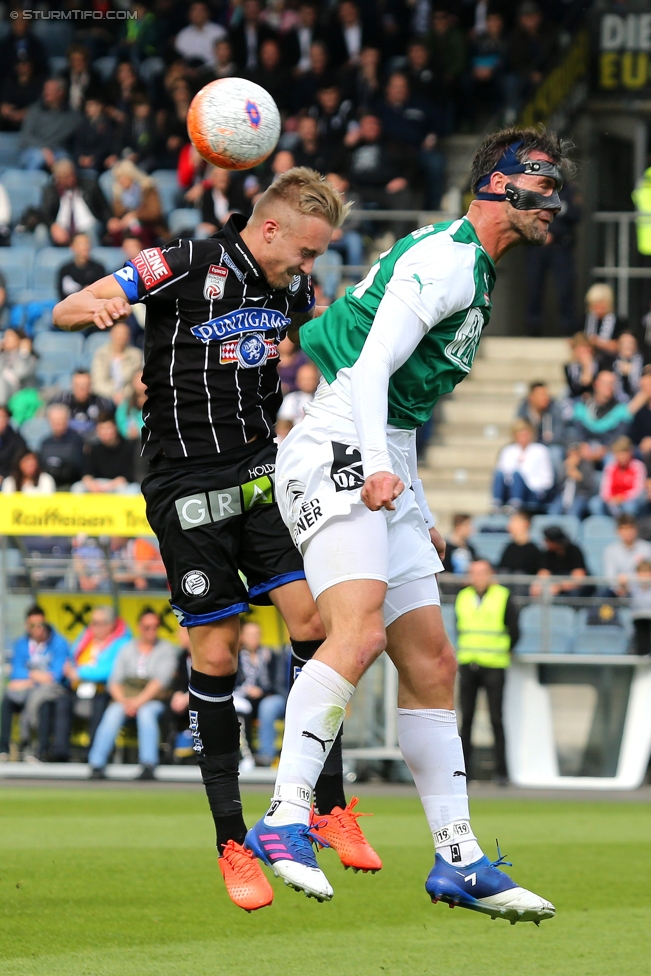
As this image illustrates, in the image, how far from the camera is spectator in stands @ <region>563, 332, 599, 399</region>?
55.0 feet

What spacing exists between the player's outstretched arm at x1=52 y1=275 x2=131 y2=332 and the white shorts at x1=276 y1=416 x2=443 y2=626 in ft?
2.41

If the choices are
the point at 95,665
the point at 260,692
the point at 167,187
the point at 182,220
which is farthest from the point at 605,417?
the point at 167,187

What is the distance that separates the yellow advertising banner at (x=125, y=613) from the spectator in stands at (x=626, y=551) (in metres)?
3.11

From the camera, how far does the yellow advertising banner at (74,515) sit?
13.4m

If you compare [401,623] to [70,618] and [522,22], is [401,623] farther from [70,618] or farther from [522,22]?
[522,22]

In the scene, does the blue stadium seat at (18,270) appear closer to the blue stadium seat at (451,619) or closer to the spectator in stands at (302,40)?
the spectator in stands at (302,40)

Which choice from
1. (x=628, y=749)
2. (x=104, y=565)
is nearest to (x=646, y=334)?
(x=628, y=749)

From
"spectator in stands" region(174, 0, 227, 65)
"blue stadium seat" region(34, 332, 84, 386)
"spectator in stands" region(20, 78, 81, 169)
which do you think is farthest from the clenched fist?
"spectator in stands" region(174, 0, 227, 65)

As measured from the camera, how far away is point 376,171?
61.1ft

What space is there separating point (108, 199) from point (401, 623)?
586 inches

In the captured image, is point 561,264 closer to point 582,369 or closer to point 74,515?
point 582,369

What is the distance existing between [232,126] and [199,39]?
15.2 metres

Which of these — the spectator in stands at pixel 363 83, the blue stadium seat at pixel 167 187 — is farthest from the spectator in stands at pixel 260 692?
the spectator in stands at pixel 363 83

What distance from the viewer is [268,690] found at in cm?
1391
